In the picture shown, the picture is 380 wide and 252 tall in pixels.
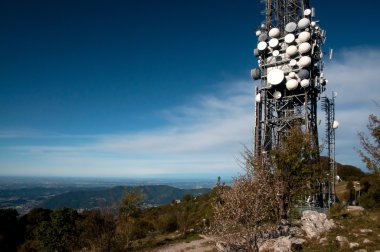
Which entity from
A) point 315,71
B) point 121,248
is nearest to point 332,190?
point 315,71

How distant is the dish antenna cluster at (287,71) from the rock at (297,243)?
57.3ft

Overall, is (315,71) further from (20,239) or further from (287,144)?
(20,239)

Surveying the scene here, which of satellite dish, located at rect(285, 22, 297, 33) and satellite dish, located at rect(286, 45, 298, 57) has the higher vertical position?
satellite dish, located at rect(285, 22, 297, 33)

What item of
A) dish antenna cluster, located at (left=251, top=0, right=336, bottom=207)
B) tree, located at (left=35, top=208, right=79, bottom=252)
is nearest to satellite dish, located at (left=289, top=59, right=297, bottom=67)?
dish antenna cluster, located at (left=251, top=0, right=336, bottom=207)

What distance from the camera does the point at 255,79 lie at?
4131 centimetres

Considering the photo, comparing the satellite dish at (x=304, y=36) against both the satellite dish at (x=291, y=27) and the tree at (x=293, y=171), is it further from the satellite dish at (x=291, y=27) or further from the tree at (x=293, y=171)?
the tree at (x=293, y=171)

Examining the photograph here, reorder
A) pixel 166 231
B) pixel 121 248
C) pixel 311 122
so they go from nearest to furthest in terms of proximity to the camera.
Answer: pixel 121 248 → pixel 311 122 → pixel 166 231

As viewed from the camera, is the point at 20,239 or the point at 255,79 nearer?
the point at 255,79

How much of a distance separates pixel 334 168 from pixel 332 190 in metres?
2.85

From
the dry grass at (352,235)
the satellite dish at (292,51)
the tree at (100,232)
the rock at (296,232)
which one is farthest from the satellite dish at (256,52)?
the tree at (100,232)

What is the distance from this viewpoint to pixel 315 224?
20.6m

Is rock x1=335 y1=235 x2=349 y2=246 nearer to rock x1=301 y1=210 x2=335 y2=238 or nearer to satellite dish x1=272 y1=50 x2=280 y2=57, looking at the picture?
rock x1=301 y1=210 x2=335 y2=238

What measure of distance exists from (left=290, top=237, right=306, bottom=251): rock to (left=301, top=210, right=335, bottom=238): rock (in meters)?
1.28

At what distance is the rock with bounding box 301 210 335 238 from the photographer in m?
19.7
